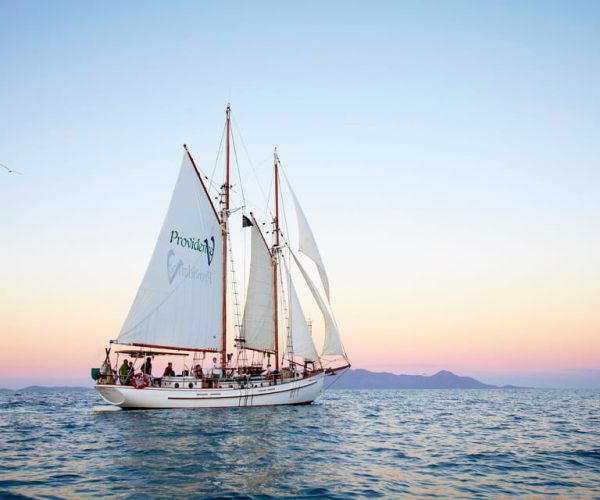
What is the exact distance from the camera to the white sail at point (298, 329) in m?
50.3

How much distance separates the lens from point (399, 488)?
16969 millimetres

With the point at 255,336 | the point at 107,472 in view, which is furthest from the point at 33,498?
the point at 255,336

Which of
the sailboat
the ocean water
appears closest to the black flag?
the sailboat

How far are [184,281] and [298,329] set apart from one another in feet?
40.5

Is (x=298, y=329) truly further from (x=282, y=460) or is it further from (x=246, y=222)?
(x=282, y=460)

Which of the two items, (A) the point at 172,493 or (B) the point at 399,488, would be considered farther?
(B) the point at 399,488

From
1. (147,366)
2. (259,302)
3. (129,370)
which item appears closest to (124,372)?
(129,370)

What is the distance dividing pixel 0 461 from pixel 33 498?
741 centimetres

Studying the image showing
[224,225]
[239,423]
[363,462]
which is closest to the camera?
[363,462]

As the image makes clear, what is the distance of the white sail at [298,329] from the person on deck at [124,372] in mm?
15717

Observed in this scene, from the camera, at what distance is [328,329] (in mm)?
50469

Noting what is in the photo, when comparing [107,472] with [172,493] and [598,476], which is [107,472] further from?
→ [598,476]

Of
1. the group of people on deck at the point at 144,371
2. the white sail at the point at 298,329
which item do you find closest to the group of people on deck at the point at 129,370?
the group of people on deck at the point at 144,371

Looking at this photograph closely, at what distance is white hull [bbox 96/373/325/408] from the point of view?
137 ft
